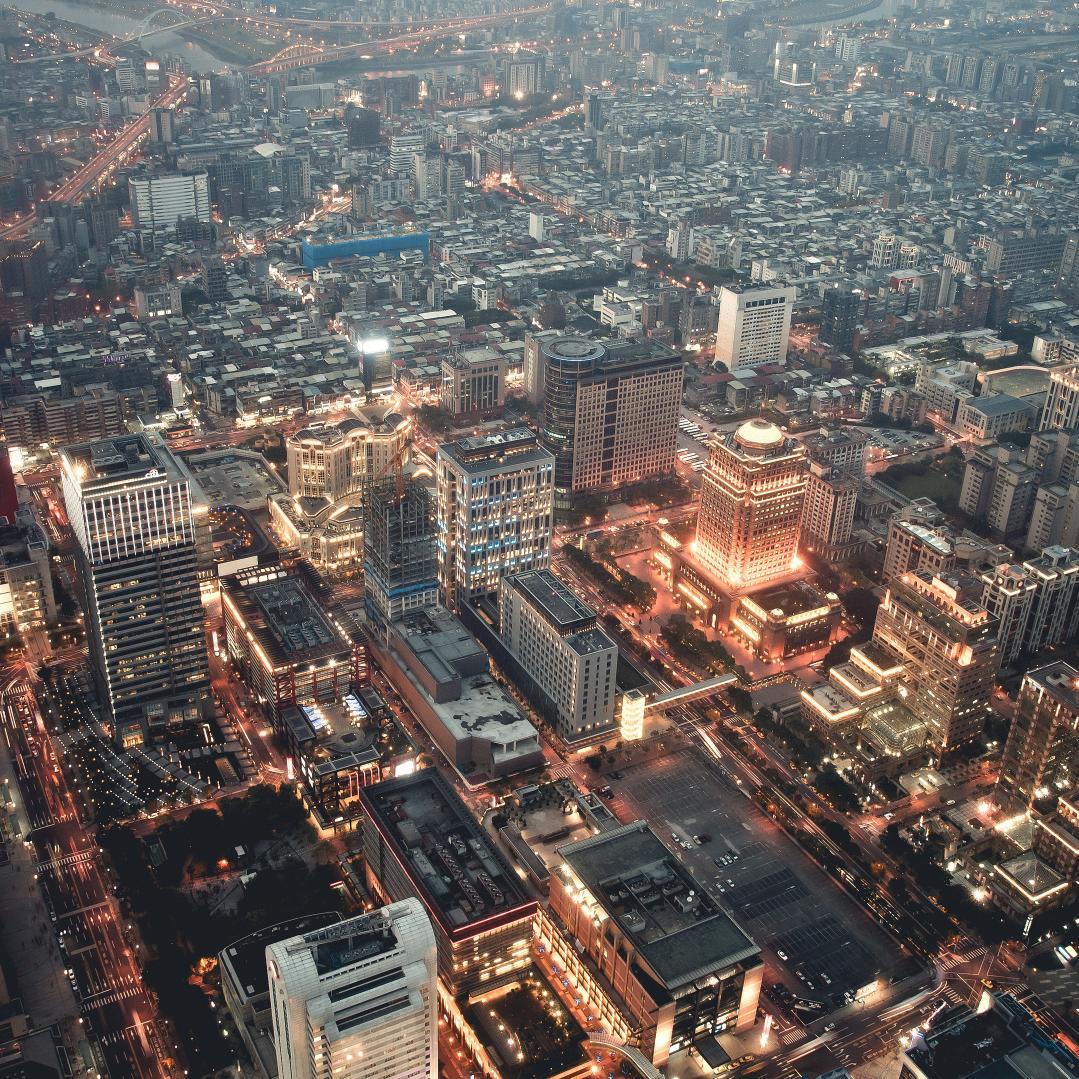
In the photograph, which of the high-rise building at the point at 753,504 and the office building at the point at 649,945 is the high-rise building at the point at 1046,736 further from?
the high-rise building at the point at 753,504

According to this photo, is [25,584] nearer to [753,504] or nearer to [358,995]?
[753,504]

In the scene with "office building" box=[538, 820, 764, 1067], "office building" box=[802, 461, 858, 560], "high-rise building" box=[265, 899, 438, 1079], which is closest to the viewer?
"high-rise building" box=[265, 899, 438, 1079]

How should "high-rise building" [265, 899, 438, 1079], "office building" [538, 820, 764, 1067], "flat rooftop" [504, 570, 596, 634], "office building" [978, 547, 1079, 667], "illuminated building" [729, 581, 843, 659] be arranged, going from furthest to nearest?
1. "illuminated building" [729, 581, 843, 659]
2. "office building" [978, 547, 1079, 667]
3. "flat rooftop" [504, 570, 596, 634]
4. "office building" [538, 820, 764, 1067]
5. "high-rise building" [265, 899, 438, 1079]

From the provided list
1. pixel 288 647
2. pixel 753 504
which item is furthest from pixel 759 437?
pixel 288 647

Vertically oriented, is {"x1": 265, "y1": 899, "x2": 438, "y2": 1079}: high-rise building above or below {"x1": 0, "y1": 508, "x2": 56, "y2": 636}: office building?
above

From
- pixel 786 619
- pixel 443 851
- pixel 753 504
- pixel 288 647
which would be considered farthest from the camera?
pixel 753 504

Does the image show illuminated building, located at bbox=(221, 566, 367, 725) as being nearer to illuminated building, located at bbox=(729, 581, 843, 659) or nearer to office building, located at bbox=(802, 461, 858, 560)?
illuminated building, located at bbox=(729, 581, 843, 659)

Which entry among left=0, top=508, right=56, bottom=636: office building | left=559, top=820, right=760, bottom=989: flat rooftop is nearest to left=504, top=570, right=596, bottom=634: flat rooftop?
left=559, top=820, right=760, bottom=989: flat rooftop
